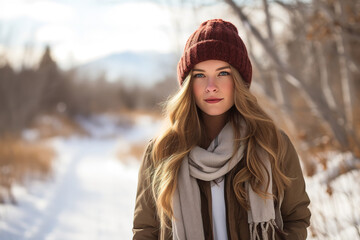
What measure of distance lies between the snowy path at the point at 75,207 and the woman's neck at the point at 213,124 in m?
2.82

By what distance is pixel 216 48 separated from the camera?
170 centimetres

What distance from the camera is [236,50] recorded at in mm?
1729

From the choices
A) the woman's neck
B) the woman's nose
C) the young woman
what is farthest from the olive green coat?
the woman's nose

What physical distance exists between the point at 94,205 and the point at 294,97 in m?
9.57

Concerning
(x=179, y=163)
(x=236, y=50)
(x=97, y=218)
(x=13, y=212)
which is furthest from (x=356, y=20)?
(x=13, y=212)

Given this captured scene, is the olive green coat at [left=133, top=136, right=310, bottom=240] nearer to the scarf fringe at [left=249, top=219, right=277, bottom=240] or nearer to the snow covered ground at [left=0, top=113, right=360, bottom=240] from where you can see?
the scarf fringe at [left=249, top=219, right=277, bottom=240]

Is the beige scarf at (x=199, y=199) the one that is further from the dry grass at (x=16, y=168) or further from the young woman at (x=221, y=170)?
the dry grass at (x=16, y=168)

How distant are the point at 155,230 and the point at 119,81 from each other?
30572 mm

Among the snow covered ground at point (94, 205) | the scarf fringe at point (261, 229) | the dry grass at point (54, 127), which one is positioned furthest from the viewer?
the dry grass at point (54, 127)

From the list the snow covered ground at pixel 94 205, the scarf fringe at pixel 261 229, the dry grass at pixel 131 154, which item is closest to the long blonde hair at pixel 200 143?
the scarf fringe at pixel 261 229

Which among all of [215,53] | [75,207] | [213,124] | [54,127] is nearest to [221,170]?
[213,124]

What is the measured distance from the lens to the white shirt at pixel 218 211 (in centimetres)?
169

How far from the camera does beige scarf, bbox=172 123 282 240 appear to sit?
1.64m

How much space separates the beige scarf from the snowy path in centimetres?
283
